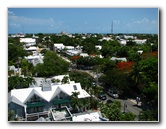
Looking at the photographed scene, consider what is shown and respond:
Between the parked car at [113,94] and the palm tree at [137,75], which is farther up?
the palm tree at [137,75]

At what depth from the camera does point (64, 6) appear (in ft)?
22.4

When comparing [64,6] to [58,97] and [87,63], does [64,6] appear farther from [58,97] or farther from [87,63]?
[87,63]

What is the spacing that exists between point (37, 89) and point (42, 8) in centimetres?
358

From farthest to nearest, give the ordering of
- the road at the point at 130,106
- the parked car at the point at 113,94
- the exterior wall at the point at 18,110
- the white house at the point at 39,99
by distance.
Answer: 1. the parked car at the point at 113,94
2. the road at the point at 130,106
3. the white house at the point at 39,99
4. the exterior wall at the point at 18,110

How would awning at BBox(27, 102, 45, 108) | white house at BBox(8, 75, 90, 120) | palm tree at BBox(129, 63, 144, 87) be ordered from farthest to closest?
1. palm tree at BBox(129, 63, 144, 87)
2. awning at BBox(27, 102, 45, 108)
3. white house at BBox(8, 75, 90, 120)

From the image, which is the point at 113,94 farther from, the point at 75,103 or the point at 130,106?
the point at 75,103

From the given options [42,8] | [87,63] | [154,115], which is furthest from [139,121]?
[87,63]

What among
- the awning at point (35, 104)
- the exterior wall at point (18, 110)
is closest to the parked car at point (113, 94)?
the awning at point (35, 104)

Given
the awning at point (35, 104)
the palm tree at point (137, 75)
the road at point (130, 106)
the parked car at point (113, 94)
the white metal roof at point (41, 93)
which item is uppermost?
the palm tree at point (137, 75)

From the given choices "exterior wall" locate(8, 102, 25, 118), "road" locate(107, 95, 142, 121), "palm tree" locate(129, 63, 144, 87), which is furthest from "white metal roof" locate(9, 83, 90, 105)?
"palm tree" locate(129, 63, 144, 87)

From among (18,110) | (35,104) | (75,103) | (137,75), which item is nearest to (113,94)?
(137,75)

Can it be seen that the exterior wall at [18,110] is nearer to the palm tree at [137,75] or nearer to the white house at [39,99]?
the white house at [39,99]

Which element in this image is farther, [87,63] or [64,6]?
[87,63]

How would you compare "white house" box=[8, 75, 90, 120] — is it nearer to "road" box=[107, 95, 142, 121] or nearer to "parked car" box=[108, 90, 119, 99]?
"parked car" box=[108, 90, 119, 99]
